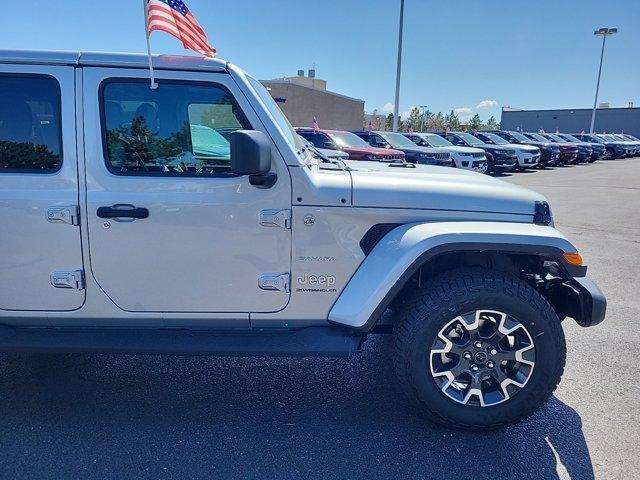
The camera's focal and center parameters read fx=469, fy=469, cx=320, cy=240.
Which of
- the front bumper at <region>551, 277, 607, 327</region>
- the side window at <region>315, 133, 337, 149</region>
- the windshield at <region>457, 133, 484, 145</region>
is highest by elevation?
the windshield at <region>457, 133, 484, 145</region>

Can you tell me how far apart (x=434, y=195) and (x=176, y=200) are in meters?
1.48

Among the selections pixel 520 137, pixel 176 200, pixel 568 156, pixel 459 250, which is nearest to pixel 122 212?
pixel 176 200

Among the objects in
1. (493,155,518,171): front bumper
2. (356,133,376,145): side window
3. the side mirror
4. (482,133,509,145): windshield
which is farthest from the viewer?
(482,133,509,145): windshield

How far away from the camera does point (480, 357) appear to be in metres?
2.78

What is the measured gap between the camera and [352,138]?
1434 centimetres

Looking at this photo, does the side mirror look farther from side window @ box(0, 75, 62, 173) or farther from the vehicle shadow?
the vehicle shadow

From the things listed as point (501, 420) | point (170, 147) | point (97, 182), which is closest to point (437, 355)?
point (501, 420)

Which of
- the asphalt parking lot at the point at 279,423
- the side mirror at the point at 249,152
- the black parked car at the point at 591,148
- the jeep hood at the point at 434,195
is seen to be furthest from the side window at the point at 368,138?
the black parked car at the point at 591,148

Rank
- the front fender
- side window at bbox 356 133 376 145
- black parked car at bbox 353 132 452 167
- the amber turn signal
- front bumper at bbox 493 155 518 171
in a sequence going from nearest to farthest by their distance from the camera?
1. the front fender
2. the amber turn signal
3. black parked car at bbox 353 132 452 167
4. side window at bbox 356 133 376 145
5. front bumper at bbox 493 155 518 171

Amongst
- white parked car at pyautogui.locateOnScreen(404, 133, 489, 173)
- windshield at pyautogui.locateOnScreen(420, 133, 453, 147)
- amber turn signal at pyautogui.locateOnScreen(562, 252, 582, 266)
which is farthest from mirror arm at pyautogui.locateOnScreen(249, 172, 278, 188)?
windshield at pyautogui.locateOnScreen(420, 133, 453, 147)

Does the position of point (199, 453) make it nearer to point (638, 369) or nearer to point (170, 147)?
point (170, 147)

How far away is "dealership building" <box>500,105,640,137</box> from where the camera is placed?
170 ft

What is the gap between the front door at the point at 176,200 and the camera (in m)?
2.63

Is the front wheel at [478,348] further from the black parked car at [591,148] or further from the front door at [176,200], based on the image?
the black parked car at [591,148]
